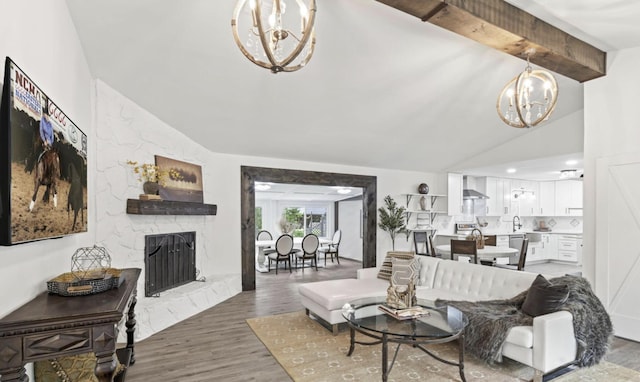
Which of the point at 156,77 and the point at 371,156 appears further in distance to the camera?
the point at 371,156

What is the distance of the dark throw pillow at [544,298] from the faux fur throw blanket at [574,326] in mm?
67

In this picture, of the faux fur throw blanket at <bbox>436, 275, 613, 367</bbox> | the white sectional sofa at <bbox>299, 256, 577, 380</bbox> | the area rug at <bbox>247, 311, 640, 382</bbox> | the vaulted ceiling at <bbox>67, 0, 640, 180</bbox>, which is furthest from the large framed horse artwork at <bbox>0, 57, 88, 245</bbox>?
the faux fur throw blanket at <bbox>436, 275, 613, 367</bbox>

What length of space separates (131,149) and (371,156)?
14.2 ft

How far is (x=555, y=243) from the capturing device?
9312 mm

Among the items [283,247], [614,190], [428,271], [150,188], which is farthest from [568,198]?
[150,188]

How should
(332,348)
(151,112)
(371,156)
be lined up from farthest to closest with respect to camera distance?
1. (371,156)
2. (151,112)
3. (332,348)

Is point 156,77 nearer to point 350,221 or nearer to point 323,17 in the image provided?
point 323,17

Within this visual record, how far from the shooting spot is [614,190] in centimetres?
404

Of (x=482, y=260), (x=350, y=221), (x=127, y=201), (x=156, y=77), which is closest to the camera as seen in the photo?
(x=156, y=77)

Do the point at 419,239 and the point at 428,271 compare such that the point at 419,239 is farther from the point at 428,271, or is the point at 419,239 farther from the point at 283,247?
the point at 283,247

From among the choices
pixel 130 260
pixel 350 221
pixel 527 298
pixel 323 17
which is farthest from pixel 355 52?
pixel 350 221

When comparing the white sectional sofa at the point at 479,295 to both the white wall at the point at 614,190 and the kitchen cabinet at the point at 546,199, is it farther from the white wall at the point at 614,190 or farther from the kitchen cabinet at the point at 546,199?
the kitchen cabinet at the point at 546,199

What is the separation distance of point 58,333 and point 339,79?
3644 mm

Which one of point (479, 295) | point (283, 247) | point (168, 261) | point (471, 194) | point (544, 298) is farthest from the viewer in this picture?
point (471, 194)
